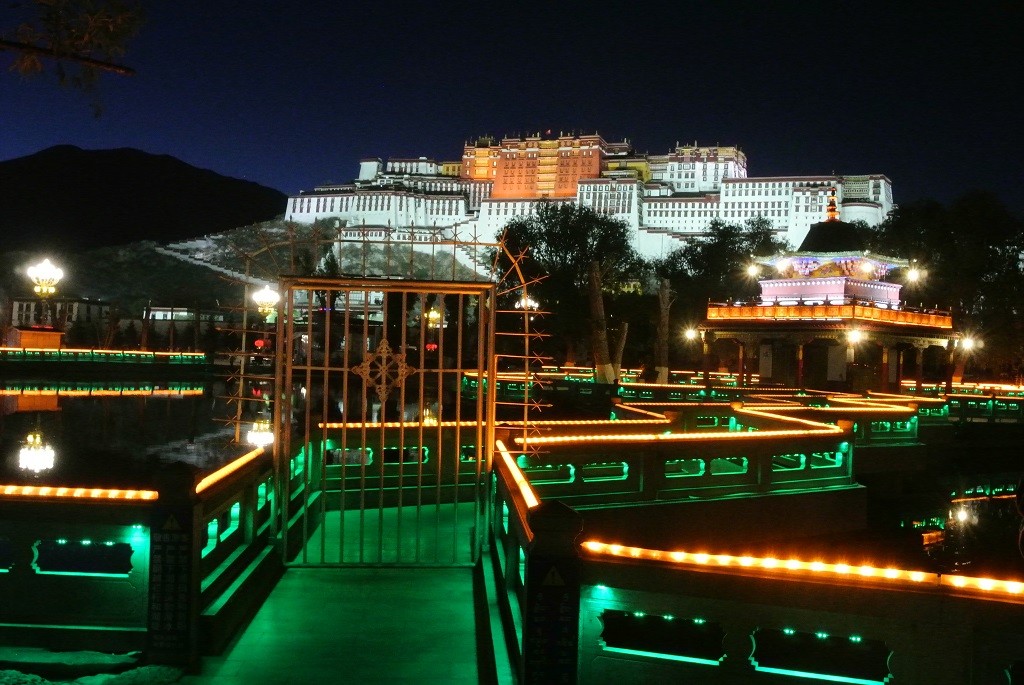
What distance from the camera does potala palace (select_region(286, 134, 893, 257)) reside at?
10569 centimetres

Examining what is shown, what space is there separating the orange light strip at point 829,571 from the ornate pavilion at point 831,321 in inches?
1021

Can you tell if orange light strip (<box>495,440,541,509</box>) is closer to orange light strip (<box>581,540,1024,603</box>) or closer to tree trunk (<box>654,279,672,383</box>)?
orange light strip (<box>581,540,1024,603</box>)

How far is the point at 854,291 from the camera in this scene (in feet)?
105

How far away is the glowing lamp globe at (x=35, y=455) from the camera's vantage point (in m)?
13.8

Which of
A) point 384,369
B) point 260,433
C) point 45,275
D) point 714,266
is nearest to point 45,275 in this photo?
point 45,275

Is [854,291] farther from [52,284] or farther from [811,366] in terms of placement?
[52,284]

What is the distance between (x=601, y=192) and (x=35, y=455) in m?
102

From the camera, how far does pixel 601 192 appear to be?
368 ft

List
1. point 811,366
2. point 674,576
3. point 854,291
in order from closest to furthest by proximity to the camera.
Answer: point 674,576, point 854,291, point 811,366

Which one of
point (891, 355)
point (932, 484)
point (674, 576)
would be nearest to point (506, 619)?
point (674, 576)

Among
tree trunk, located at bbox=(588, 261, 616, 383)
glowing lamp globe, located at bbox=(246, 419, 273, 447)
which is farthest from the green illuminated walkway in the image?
tree trunk, located at bbox=(588, 261, 616, 383)

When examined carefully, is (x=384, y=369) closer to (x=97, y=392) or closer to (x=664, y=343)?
(x=664, y=343)

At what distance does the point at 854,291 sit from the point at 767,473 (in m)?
23.4

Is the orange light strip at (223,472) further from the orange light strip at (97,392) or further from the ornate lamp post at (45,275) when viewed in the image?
the ornate lamp post at (45,275)
